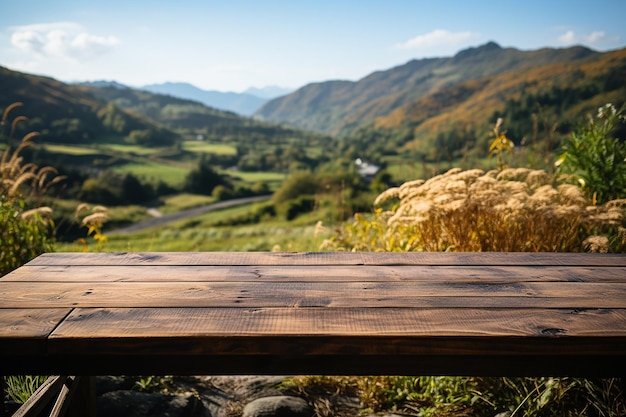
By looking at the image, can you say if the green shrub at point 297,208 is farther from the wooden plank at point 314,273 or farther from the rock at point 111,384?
the wooden plank at point 314,273

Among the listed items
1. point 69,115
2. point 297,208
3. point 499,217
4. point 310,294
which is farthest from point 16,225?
point 69,115

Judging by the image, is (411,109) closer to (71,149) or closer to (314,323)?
(71,149)

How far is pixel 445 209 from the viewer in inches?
117

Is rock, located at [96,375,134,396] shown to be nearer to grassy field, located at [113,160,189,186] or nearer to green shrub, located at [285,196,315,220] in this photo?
green shrub, located at [285,196,315,220]

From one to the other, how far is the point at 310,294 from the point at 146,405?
149 centimetres

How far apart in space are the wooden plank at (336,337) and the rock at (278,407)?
1.32 metres

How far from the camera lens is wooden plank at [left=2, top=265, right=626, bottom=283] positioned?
1.65 m

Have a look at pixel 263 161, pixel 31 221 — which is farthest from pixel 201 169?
pixel 31 221

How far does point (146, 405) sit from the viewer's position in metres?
2.39

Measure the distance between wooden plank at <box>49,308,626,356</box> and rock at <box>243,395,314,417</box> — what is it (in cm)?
132

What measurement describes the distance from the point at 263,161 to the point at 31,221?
80484 mm

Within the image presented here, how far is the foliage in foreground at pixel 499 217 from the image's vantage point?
294 centimetres

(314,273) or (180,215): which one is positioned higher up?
(314,273)

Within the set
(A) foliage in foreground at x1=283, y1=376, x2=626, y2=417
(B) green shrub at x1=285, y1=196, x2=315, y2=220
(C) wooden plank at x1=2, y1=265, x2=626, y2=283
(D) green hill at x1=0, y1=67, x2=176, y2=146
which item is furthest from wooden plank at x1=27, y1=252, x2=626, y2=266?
(D) green hill at x1=0, y1=67, x2=176, y2=146
